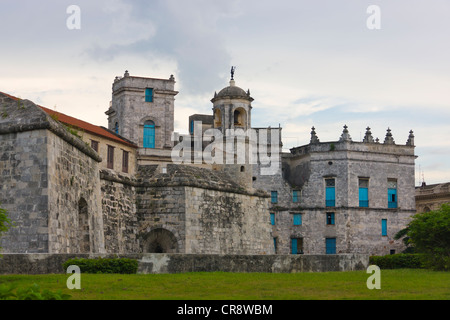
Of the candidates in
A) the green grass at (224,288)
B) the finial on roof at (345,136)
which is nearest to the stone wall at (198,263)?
the green grass at (224,288)

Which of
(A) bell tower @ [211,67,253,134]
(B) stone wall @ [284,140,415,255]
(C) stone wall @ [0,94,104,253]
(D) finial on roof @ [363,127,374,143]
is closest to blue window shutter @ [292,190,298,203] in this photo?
(B) stone wall @ [284,140,415,255]

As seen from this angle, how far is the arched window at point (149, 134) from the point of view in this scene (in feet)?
173

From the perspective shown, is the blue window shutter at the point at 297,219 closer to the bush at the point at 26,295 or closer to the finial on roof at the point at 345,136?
the finial on roof at the point at 345,136

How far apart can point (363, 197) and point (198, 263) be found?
133 ft

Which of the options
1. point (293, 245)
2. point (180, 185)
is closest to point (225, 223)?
point (180, 185)

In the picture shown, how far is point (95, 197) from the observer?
26.7 metres

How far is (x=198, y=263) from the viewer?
17953 mm

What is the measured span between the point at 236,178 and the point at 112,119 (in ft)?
56.6

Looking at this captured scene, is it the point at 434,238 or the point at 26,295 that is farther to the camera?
the point at 434,238

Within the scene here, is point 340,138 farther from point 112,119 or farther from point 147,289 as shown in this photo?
point 147,289

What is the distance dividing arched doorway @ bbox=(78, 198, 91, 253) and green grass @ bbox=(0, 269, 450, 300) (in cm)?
918

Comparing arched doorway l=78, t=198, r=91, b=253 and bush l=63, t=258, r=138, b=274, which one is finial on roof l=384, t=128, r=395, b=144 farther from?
bush l=63, t=258, r=138, b=274

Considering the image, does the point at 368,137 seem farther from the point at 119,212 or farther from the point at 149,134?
the point at 119,212
